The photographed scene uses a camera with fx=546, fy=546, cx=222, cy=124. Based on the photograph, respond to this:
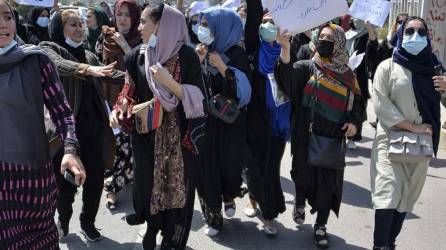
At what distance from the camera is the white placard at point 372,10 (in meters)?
5.94

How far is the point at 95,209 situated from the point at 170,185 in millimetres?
976

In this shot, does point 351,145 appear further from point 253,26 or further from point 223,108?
point 223,108

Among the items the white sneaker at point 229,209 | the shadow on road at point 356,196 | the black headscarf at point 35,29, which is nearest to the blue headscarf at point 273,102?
the white sneaker at point 229,209

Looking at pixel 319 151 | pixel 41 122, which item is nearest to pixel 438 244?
pixel 319 151

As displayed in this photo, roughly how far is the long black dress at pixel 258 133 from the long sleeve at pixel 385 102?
2.99 feet

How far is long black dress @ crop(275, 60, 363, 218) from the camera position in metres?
3.95

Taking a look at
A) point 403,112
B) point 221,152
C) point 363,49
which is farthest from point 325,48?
point 363,49

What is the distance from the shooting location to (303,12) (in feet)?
11.9

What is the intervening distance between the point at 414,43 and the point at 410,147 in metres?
0.67

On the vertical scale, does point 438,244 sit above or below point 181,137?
below

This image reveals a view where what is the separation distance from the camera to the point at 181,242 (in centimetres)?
365

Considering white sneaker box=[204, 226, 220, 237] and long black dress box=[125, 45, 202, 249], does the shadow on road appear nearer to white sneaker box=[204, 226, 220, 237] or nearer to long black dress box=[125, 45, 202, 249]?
white sneaker box=[204, 226, 220, 237]

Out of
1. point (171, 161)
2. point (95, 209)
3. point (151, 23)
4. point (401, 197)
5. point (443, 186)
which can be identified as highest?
point (151, 23)

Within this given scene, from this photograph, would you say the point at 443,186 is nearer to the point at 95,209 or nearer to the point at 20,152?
the point at 95,209
